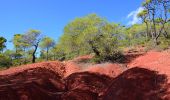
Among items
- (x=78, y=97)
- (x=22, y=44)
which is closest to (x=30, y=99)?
(x=78, y=97)

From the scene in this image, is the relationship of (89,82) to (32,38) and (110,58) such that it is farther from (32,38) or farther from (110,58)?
(32,38)

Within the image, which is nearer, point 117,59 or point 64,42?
point 117,59

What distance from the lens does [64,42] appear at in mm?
40406

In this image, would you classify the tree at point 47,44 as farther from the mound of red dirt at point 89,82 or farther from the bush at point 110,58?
the mound of red dirt at point 89,82

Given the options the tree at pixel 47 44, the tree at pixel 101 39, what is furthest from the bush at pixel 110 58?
the tree at pixel 47 44

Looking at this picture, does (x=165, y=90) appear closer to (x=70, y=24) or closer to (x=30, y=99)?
(x=30, y=99)

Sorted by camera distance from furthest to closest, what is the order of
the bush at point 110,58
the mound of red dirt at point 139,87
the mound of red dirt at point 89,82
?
the bush at point 110,58
the mound of red dirt at point 89,82
the mound of red dirt at point 139,87

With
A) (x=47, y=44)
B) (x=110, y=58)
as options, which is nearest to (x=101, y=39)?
(x=110, y=58)

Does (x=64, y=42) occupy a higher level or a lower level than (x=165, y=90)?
higher

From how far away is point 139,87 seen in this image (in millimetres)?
18641

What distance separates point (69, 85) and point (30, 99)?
6.13 metres

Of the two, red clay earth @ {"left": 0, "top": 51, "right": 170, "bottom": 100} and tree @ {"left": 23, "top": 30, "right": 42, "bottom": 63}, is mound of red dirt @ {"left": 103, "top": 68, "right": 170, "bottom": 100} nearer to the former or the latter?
red clay earth @ {"left": 0, "top": 51, "right": 170, "bottom": 100}

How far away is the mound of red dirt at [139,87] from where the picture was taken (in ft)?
56.2

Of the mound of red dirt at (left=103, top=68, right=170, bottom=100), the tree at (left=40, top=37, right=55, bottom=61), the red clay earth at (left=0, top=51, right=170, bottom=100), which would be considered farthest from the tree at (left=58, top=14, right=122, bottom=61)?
the tree at (left=40, top=37, right=55, bottom=61)
